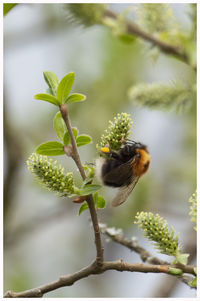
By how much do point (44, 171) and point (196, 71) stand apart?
1.78 feet

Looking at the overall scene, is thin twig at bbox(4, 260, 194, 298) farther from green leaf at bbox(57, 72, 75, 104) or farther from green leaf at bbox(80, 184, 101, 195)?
green leaf at bbox(57, 72, 75, 104)

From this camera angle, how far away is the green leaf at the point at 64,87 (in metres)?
0.62

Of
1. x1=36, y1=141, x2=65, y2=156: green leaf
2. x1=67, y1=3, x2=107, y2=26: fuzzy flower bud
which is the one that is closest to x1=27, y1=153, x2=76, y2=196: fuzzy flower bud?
x1=36, y1=141, x2=65, y2=156: green leaf

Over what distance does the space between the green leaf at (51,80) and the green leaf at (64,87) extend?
2cm

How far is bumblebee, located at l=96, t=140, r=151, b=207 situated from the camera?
0.71m

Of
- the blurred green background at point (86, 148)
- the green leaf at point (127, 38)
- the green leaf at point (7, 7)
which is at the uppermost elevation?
the green leaf at point (7, 7)

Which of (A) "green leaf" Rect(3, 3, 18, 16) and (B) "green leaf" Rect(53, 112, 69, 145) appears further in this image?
(A) "green leaf" Rect(3, 3, 18, 16)

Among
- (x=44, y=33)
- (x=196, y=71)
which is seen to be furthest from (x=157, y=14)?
(x=44, y=33)

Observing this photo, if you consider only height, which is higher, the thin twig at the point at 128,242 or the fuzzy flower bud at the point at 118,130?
the fuzzy flower bud at the point at 118,130

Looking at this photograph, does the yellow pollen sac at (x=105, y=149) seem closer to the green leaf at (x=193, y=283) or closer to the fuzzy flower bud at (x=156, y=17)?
the green leaf at (x=193, y=283)

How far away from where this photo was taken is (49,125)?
7.49 feet

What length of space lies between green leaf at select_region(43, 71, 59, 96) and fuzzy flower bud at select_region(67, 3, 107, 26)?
0.43 m

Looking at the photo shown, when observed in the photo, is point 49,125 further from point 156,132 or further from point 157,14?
point 157,14

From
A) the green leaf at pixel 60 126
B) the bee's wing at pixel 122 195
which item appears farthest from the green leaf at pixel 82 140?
the bee's wing at pixel 122 195
